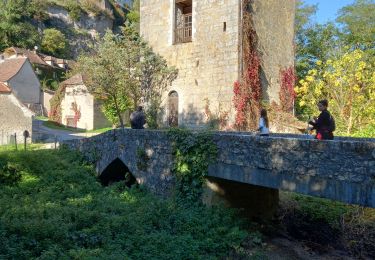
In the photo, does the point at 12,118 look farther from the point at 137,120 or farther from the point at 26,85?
the point at 26,85

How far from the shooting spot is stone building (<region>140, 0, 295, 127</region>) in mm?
16297

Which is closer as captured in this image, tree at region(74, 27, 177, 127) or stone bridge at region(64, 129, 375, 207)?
stone bridge at region(64, 129, 375, 207)

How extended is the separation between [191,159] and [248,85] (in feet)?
26.7

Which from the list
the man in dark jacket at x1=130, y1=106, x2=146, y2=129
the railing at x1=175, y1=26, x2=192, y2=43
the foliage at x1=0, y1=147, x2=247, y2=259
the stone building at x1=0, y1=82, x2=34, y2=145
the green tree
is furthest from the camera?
the green tree

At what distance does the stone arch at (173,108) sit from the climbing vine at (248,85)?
354 centimetres

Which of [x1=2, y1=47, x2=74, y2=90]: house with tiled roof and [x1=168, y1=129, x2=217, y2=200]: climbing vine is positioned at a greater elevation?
[x1=2, y1=47, x2=74, y2=90]: house with tiled roof

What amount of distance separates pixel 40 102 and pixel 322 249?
36.1 m

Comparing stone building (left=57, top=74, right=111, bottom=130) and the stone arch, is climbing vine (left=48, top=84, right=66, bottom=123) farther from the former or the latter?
the stone arch

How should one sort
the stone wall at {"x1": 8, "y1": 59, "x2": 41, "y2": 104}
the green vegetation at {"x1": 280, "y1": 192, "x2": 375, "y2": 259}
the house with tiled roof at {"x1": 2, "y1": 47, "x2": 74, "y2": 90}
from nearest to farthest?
the green vegetation at {"x1": 280, "y1": 192, "x2": 375, "y2": 259}
the stone wall at {"x1": 8, "y1": 59, "x2": 41, "y2": 104}
the house with tiled roof at {"x1": 2, "y1": 47, "x2": 74, "y2": 90}

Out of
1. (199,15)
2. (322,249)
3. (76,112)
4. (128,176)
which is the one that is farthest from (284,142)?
(76,112)

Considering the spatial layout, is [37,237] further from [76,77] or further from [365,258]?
[76,77]

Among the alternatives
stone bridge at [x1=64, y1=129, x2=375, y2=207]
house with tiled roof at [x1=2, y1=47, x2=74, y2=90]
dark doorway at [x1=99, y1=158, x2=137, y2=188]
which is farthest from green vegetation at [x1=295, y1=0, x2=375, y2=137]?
house with tiled roof at [x1=2, y1=47, x2=74, y2=90]

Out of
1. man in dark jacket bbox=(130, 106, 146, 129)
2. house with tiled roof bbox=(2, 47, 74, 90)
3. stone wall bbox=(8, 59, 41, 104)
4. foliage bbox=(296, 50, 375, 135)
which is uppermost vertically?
house with tiled roof bbox=(2, 47, 74, 90)

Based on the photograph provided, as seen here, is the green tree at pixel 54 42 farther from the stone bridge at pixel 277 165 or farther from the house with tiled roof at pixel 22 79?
the stone bridge at pixel 277 165
